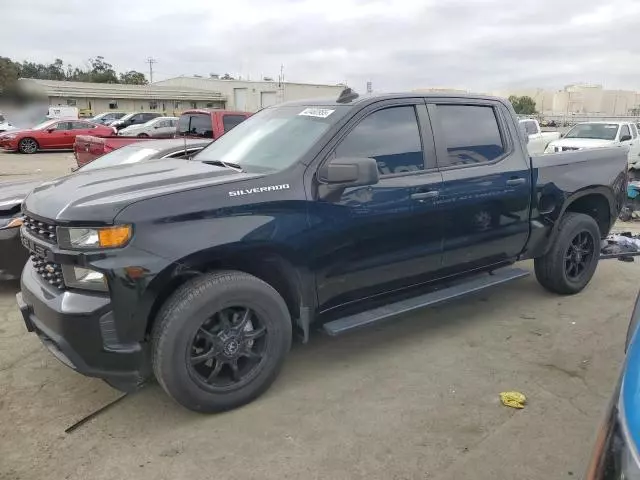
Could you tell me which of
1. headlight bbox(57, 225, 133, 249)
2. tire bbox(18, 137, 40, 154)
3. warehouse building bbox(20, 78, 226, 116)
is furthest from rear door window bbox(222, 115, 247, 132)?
warehouse building bbox(20, 78, 226, 116)

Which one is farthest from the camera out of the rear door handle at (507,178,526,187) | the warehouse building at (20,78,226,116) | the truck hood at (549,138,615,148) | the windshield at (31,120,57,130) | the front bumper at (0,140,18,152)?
the warehouse building at (20,78,226,116)

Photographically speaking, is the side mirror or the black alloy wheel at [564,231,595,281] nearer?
the side mirror

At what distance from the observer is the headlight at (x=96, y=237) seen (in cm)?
286

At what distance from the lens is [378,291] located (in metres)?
3.92

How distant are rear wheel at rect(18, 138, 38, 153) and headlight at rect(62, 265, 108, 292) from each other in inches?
914

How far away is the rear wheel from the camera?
23017 mm

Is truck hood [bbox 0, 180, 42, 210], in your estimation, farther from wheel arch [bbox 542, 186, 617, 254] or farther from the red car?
the red car

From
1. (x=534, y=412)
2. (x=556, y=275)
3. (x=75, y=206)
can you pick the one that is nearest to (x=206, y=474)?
(x=75, y=206)

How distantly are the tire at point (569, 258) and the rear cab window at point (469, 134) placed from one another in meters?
1.11

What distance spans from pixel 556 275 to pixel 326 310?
2627 mm

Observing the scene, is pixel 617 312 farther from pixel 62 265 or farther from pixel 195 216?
pixel 62 265

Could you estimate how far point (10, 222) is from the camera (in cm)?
514

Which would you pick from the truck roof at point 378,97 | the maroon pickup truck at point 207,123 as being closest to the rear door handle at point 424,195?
the truck roof at point 378,97

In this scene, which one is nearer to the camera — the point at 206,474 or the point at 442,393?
the point at 206,474
